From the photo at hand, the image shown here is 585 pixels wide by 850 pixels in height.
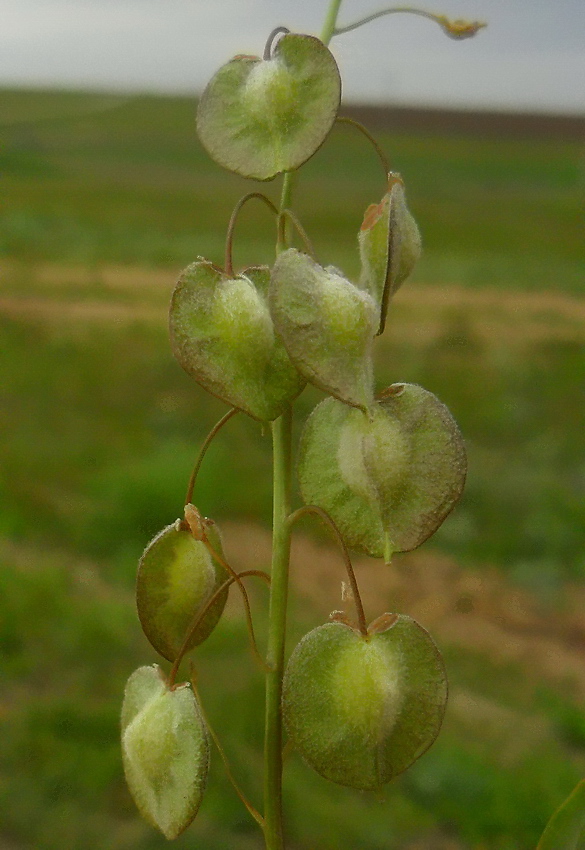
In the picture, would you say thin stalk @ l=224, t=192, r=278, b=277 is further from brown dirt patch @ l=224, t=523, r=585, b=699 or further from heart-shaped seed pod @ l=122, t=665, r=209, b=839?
brown dirt patch @ l=224, t=523, r=585, b=699

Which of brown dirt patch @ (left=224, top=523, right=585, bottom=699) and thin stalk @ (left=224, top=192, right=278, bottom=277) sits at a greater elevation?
thin stalk @ (left=224, top=192, right=278, bottom=277)

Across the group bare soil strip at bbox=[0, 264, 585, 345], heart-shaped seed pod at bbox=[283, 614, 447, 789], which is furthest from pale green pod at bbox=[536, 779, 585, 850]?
bare soil strip at bbox=[0, 264, 585, 345]

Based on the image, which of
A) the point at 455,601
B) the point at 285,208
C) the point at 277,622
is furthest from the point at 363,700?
the point at 455,601

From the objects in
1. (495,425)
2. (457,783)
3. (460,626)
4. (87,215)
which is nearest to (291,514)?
(457,783)

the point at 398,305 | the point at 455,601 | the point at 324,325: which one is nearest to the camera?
the point at 324,325

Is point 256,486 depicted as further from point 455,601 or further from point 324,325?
point 324,325

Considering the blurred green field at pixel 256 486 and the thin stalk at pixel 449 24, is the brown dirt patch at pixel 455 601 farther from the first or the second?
the thin stalk at pixel 449 24

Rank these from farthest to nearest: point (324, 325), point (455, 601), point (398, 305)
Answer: point (398, 305)
point (455, 601)
point (324, 325)
